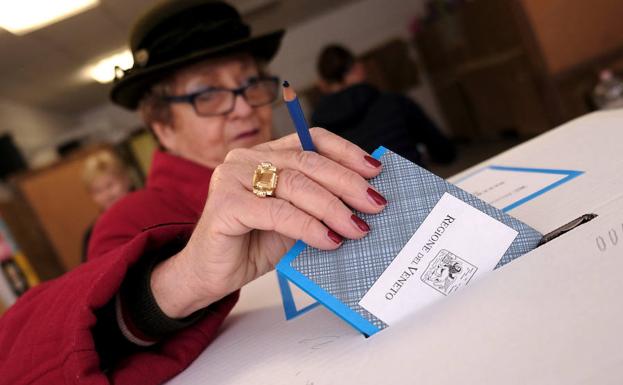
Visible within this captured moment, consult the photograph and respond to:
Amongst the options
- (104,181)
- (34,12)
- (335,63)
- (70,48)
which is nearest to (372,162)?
(335,63)

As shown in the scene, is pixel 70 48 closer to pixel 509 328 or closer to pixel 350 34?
pixel 350 34

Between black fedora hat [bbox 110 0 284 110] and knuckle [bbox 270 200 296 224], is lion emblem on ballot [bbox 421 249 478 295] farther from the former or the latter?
black fedora hat [bbox 110 0 284 110]

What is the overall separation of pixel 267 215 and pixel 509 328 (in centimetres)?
26

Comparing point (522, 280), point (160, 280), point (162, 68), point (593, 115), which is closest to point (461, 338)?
point (522, 280)

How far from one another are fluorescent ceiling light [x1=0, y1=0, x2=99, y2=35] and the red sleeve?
299 centimetres

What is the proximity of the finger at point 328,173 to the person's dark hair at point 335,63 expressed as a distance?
1.94 m

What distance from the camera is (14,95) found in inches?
180

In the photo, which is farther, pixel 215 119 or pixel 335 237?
pixel 215 119

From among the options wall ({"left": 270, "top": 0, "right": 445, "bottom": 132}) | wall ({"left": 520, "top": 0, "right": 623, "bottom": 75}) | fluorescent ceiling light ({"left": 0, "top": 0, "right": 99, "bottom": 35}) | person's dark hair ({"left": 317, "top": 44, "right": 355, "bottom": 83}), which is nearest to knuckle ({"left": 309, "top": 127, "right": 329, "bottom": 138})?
person's dark hair ({"left": 317, "top": 44, "right": 355, "bottom": 83})

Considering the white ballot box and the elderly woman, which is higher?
the elderly woman

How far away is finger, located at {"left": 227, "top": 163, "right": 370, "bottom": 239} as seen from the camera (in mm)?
441

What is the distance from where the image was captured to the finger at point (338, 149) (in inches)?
18.5

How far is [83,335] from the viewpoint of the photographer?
20.4 inches

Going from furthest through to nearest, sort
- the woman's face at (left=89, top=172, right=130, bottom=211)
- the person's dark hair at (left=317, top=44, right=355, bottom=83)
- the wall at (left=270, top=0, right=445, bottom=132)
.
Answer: the wall at (left=270, top=0, right=445, bottom=132)
the woman's face at (left=89, top=172, right=130, bottom=211)
the person's dark hair at (left=317, top=44, right=355, bottom=83)
